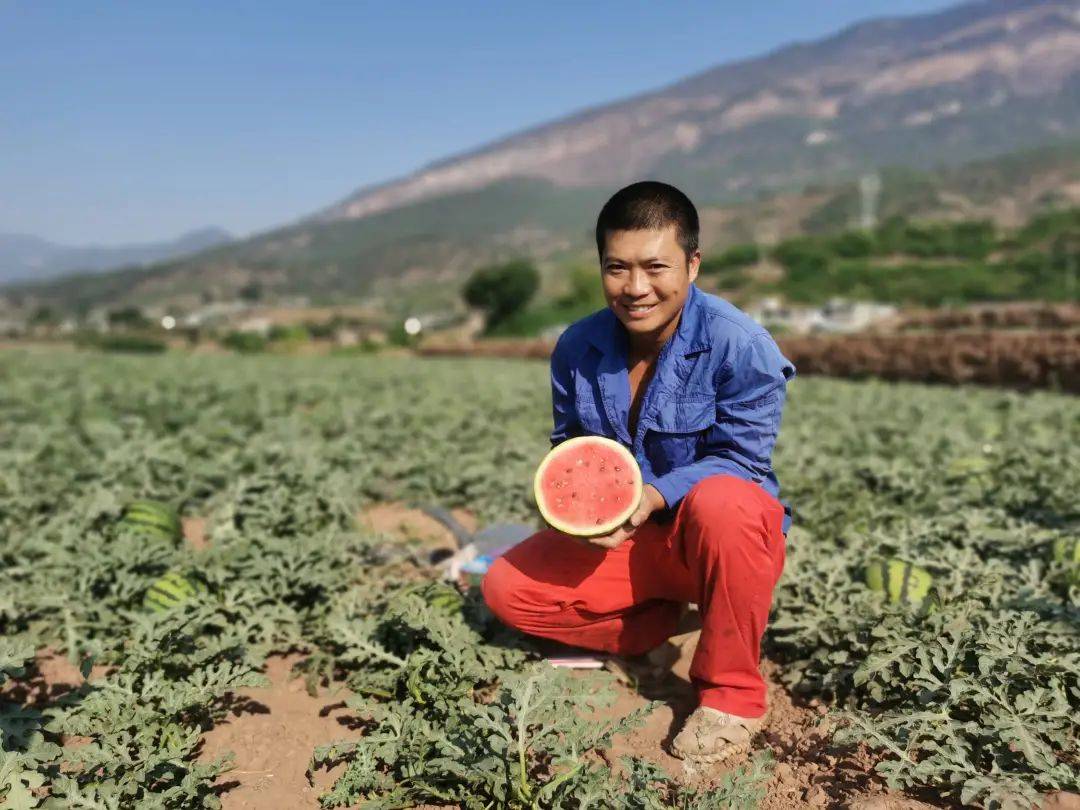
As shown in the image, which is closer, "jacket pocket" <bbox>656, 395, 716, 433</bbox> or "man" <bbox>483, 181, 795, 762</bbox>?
"man" <bbox>483, 181, 795, 762</bbox>

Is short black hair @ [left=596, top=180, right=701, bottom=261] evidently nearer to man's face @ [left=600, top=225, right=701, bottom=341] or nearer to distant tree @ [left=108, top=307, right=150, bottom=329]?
man's face @ [left=600, top=225, right=701, bottom=341]

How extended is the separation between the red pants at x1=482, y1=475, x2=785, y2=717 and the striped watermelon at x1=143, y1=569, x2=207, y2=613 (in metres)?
1.26

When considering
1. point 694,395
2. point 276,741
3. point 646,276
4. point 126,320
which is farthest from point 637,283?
point 126,320

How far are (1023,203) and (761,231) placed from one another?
1297 inches

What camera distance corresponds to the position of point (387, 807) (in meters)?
2.21

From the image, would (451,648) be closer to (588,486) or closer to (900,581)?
(588,486)

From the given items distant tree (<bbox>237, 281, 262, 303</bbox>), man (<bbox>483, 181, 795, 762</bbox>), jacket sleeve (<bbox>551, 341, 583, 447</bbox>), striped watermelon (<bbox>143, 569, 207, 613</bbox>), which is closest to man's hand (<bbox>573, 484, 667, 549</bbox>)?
man (<bbox>483, 181, 795, 762</bbox>)

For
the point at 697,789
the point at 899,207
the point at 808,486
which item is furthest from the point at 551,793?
the point at 899,207

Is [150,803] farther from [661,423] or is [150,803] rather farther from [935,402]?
[935,402]

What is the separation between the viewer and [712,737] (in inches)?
96.4

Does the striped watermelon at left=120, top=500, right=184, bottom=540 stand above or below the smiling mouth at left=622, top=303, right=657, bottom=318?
below

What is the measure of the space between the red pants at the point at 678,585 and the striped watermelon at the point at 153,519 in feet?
6.80

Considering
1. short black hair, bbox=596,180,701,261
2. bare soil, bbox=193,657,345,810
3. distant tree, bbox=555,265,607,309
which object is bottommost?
distant tree, bbox=555,265,607,309

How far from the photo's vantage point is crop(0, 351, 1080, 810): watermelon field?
2.19 meters
